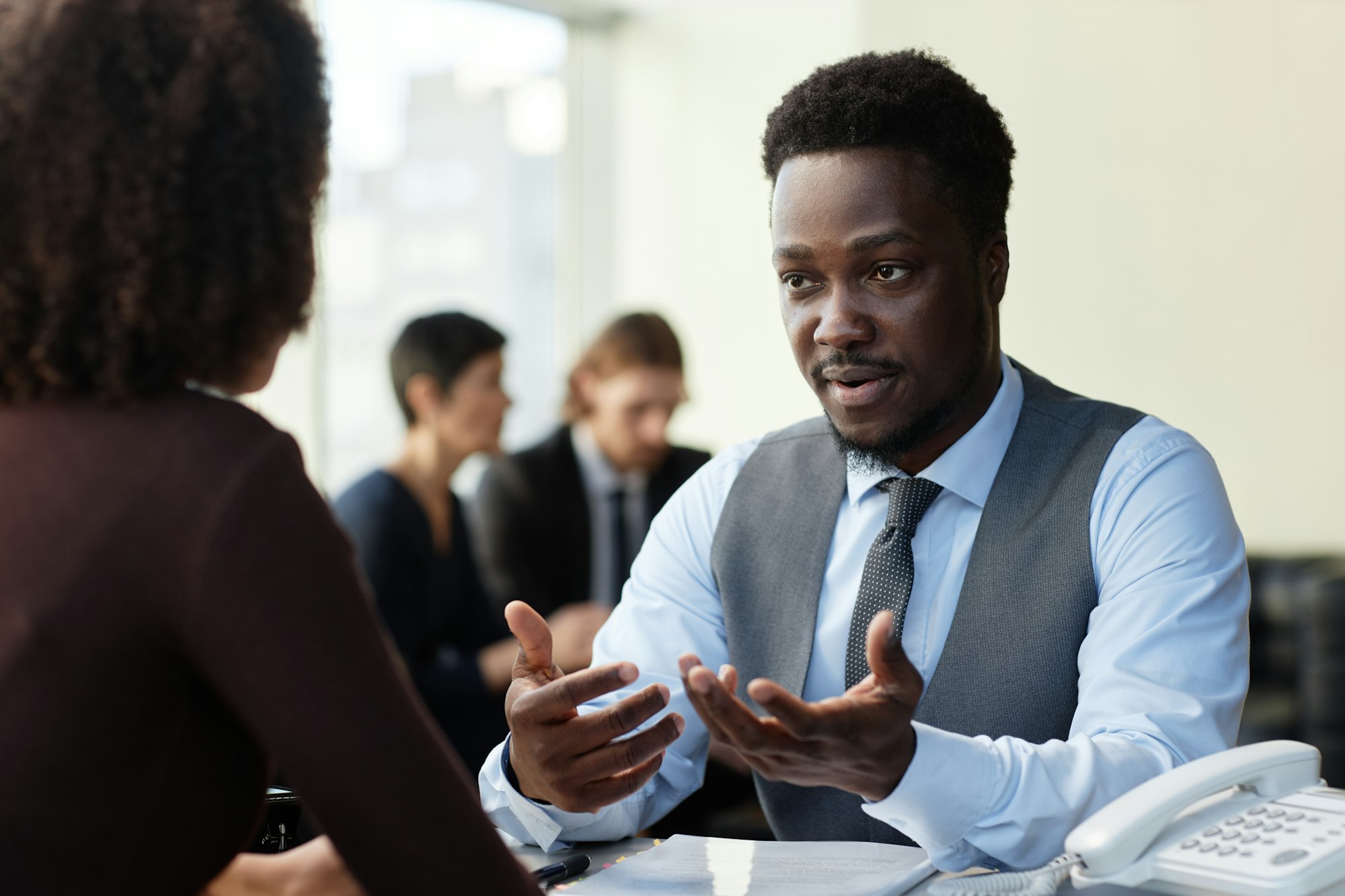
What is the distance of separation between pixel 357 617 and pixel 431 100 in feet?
15.6

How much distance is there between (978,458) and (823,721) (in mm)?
656

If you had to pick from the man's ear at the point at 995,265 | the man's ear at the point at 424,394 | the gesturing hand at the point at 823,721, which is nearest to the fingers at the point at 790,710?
the gesturing hand at the point at 823,721

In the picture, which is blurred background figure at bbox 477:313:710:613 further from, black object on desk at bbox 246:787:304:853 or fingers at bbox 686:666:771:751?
fingers at bbox 686:666:771:751

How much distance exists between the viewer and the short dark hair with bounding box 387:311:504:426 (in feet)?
11.5

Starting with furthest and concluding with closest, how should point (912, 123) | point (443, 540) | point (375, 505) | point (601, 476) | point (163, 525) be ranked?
point (601, 476)
point (443, 540)
point (375, 505)
point (912, 123)
point (163, 525)

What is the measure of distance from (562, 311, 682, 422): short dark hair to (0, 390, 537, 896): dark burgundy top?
2.93m

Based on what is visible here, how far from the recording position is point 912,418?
1.54 m

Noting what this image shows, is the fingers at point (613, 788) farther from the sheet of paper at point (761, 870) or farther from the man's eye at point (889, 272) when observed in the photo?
the man's eye at point (889, 272)

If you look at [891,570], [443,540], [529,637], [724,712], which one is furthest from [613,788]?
[443,540]

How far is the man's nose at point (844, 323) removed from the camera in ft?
4.95

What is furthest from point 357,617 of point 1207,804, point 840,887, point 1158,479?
point 1158,479

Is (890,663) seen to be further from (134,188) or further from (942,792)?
(134,188)

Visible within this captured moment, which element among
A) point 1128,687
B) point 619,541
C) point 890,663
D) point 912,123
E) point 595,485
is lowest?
point 619,541

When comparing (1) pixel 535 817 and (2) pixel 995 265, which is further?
(2) pixel 995 265
